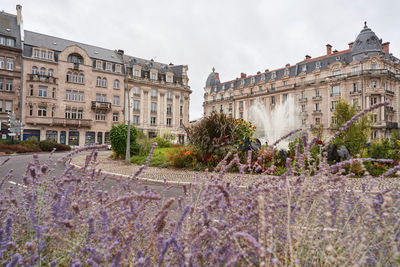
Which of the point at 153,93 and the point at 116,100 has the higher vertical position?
the point at 153,93

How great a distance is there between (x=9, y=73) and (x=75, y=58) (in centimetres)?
951

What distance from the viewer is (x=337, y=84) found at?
137ft

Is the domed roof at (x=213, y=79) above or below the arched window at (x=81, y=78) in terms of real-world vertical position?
above

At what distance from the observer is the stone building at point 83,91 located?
113ft

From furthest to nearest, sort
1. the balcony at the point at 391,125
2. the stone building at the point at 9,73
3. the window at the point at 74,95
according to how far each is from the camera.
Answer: the window at the point at 74,95, the balcony at the point at 391,125, the stone building at the point at 9,73

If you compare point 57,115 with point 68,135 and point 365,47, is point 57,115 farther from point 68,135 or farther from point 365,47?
point 365,47

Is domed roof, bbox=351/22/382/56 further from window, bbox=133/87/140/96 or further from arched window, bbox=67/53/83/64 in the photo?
arched window, bbox=67/53/83/64

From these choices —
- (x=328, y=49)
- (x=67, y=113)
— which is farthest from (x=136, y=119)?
(x=328, y=49)

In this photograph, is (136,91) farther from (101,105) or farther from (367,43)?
(367,43)

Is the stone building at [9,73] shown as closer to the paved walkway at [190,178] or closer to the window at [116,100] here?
the window at [116,100]

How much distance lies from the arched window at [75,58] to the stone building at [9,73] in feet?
21.7

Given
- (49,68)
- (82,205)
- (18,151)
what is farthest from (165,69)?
(82,205)

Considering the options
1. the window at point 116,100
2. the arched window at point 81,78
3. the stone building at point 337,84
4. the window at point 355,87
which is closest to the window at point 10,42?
the arched window at point 81,78

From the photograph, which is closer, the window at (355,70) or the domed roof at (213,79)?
the window at (355,70)
